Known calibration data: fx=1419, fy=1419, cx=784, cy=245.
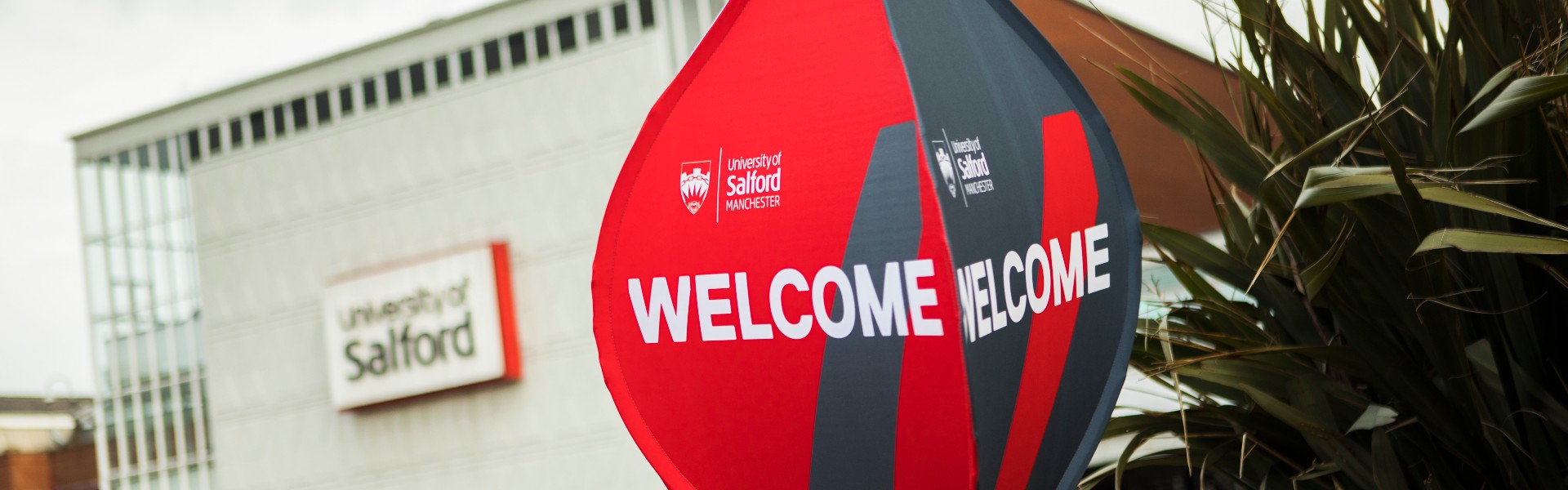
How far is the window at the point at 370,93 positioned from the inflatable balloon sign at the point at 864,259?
1661cm

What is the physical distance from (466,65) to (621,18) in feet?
7.42

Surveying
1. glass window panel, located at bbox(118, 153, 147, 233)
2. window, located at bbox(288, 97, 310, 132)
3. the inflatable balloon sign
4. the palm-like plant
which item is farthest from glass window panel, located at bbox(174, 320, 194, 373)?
the inflatable balloon sign

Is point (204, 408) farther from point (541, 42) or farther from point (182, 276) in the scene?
point (541, 42)

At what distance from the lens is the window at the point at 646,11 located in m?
15.8

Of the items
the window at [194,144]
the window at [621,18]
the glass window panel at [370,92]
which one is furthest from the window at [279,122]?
the window at [621,18]

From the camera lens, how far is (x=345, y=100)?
18.0 meters

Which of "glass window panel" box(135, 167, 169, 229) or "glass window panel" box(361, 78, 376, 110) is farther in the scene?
"glass window panel" box(135, 167, 169, 229)

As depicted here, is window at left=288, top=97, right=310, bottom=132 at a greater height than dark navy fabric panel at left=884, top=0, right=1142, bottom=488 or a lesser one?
greater

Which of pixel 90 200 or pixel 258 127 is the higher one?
pixel 258 127

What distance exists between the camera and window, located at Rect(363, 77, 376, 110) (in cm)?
1777

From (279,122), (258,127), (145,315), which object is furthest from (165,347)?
(279,122)

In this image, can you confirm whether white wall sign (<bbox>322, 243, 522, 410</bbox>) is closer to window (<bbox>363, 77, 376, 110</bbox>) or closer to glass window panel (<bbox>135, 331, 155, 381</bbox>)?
window (<bbox>363, 77, 376, 110</bbox>)

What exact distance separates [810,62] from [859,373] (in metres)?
0.42

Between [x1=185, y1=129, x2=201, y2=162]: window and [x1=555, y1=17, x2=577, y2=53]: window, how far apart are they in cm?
633
